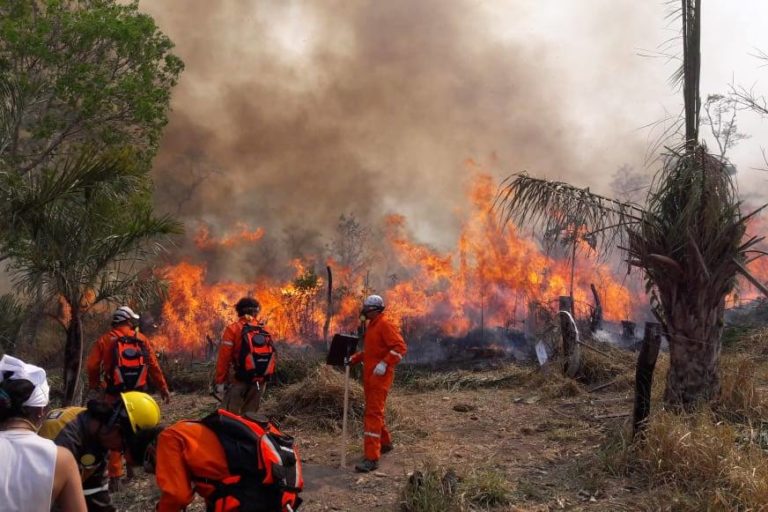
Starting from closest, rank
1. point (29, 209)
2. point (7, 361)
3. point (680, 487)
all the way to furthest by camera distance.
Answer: point (7, 361)
point (680, 487)
point (29, 209)

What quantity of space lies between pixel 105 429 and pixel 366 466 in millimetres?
3749

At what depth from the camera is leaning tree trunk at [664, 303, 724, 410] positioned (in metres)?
6.42

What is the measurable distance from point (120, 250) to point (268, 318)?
616 inches

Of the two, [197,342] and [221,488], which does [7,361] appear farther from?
[197,342]

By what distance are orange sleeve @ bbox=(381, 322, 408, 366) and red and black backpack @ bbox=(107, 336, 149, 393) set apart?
2.62 m

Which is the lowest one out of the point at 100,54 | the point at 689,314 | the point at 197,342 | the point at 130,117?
the point at 197,342

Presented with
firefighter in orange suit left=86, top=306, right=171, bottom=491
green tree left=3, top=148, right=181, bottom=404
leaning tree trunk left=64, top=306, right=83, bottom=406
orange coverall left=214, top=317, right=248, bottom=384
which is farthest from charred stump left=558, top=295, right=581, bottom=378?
leaning tree trunk left=64, top=306, right=83, bottom=406

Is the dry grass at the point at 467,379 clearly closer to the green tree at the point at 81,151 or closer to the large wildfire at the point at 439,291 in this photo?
the green tree at the point at 81,151

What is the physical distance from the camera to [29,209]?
596 centimetres

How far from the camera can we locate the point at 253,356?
253 inches

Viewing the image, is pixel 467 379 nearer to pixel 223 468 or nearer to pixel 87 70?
pixel 223 468

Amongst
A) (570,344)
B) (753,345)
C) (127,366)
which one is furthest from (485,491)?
(753,345)

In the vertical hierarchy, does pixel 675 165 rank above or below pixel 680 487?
above

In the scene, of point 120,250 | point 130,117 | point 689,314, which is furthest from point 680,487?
point 130,117
